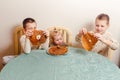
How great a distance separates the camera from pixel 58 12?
225 cm

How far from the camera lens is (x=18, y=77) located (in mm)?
1415

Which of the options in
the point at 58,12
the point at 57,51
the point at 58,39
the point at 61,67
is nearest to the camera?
the point at 61,67

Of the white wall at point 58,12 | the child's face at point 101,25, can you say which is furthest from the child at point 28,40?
the child's face at point 101,25

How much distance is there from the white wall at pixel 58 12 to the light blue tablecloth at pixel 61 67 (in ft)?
1.71

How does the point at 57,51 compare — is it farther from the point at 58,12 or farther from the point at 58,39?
the point at 58,12

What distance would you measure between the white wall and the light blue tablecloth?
521 millimetres

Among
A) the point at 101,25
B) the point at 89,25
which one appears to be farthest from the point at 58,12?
the point at 101,25

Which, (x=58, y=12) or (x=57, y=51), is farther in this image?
(x=58, y=12)

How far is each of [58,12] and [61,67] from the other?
2.70 ft

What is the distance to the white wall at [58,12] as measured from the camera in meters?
2.22

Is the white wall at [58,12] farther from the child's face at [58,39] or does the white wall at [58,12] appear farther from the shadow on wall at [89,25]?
the child's face at [58,39]

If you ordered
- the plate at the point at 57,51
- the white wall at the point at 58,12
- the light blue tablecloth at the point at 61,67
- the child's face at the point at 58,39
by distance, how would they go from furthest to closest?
the white wall at the point at 58,12 < the child's face at the point at 58,39 < the plate at the point at 57,51 < the light blue tablecloth at the point at 61,67

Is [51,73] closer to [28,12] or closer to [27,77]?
[27,77]

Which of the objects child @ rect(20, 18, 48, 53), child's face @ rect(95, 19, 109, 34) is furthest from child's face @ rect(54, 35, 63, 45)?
child's face @ rect(95, 19, 109, 34)
